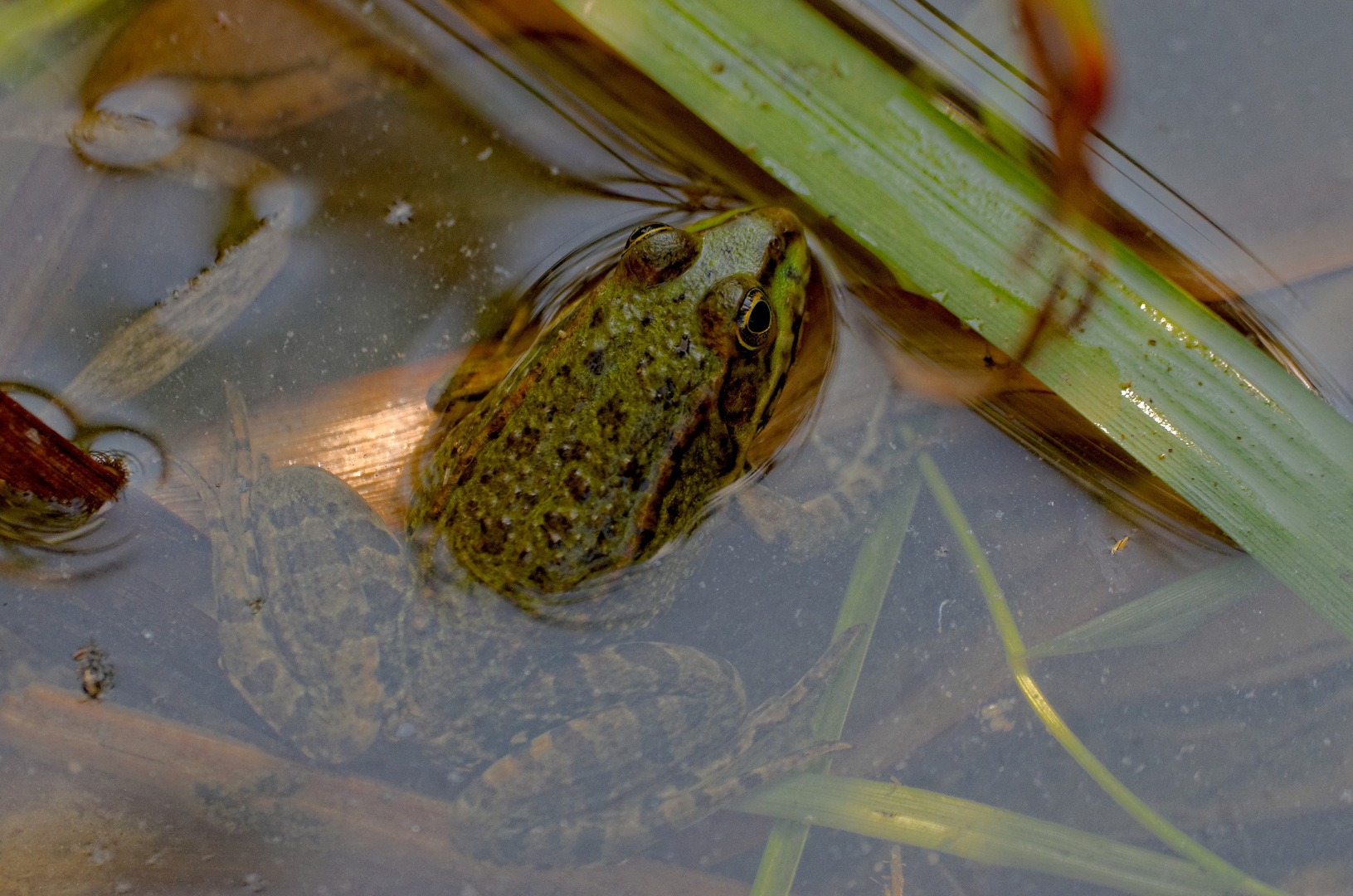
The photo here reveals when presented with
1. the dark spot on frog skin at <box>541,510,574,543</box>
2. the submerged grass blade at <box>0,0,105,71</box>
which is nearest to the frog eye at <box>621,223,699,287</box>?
the dark spot on frog skin at <box>541,510,574,543</box>

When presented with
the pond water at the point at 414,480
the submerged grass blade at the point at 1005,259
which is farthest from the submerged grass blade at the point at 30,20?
Answer: the submerged grass blade at the point at 1005,259

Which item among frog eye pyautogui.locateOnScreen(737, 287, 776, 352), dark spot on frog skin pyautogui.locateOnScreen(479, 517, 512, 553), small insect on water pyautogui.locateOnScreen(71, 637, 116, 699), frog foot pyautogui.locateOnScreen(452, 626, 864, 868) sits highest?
frog eye pyautogui.locateOnScreen(737, 287, 776, 352)

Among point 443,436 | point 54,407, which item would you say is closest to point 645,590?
point 443,436

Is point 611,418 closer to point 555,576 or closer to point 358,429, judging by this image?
point 555,576

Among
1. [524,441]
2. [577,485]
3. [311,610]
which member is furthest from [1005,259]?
[311,610]

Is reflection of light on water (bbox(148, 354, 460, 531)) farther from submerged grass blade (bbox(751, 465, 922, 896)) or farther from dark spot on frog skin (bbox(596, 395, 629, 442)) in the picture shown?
submerged grass blade (bbox(751, 465, 922, 896))
